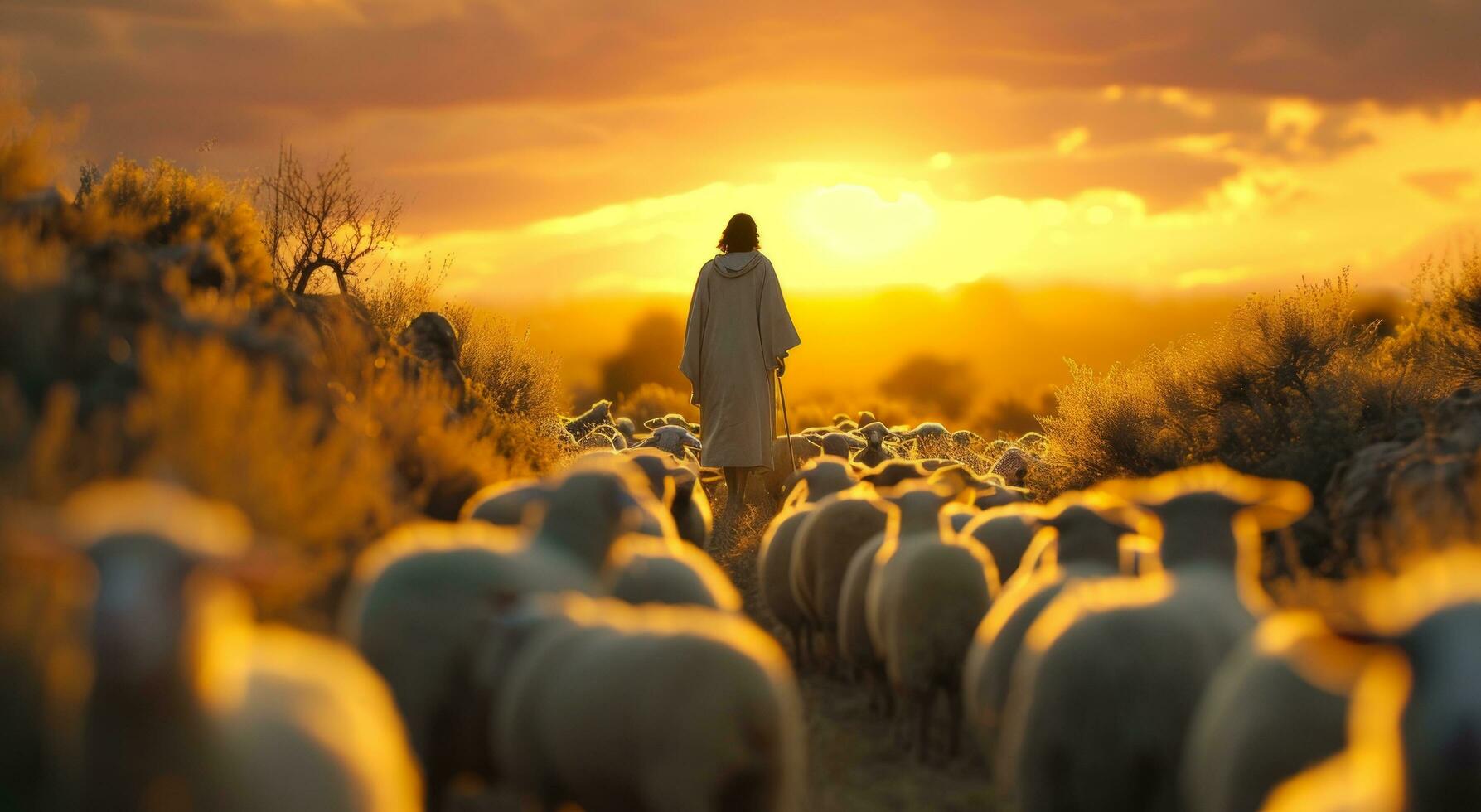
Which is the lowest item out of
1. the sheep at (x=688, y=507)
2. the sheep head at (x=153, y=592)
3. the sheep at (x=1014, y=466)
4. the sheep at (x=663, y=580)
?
the sheep at (x=1014, y=466)

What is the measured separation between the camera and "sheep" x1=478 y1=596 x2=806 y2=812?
3816 millimetres

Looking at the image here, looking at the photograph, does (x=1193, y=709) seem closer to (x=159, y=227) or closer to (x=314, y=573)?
(x=314, y=573)

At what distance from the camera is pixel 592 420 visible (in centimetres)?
2438

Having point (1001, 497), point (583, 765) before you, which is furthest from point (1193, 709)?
point (1001, 497)

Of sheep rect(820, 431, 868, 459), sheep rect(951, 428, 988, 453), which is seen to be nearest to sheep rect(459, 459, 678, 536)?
sheep rect(820, 431, 868, 459)

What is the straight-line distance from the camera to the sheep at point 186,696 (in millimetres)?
2512

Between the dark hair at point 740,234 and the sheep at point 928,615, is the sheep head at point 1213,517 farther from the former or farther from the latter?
the dark hair at point 740,234

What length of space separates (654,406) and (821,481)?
94.0 feet

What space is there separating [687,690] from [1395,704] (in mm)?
1930

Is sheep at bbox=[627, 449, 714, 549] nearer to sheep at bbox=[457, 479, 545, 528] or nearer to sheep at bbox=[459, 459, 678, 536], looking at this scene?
sheep at bbox=[459, 459, 678, 536]

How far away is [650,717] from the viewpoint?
12.5 ft

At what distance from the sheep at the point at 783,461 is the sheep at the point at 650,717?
977cm

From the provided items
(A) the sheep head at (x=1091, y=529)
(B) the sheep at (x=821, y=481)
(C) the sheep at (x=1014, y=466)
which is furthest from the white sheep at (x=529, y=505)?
(C) the sheep at (x=1014, y=466)

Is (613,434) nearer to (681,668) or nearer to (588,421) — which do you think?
(588,421)
